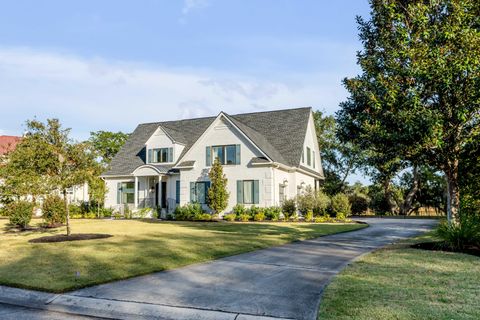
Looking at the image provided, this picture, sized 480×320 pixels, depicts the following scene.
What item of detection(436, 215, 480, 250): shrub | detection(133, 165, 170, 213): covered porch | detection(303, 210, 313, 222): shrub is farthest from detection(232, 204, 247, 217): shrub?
detection(436, 215, 480, 250): shrub

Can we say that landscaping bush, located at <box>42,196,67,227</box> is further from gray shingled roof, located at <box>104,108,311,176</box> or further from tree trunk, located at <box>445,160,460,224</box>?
tree trunk, located at <box>445,160,460,224</box>

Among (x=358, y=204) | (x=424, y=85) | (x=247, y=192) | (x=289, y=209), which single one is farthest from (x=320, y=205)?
(x=424, y=85)

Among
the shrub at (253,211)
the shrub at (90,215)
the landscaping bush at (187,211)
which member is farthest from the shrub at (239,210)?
the shrub at (90,215)

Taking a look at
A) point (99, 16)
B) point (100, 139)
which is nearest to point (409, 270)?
point (99, 16)

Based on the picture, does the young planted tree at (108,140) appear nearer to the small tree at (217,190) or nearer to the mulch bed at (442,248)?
the small tree at (217,190)

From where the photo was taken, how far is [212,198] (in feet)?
87.1

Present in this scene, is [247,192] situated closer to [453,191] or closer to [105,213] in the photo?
[105,213]

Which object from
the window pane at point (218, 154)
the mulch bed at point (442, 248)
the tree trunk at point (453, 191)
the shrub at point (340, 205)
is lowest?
the mulch bed at point (442, 248)

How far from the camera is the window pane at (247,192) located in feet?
90.5

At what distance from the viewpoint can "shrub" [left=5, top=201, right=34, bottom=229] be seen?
19.8 m

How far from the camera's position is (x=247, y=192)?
27.7m

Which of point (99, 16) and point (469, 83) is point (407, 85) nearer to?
point (469, 83)

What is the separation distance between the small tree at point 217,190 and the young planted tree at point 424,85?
557 inches

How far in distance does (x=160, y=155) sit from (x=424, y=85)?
24190mm
